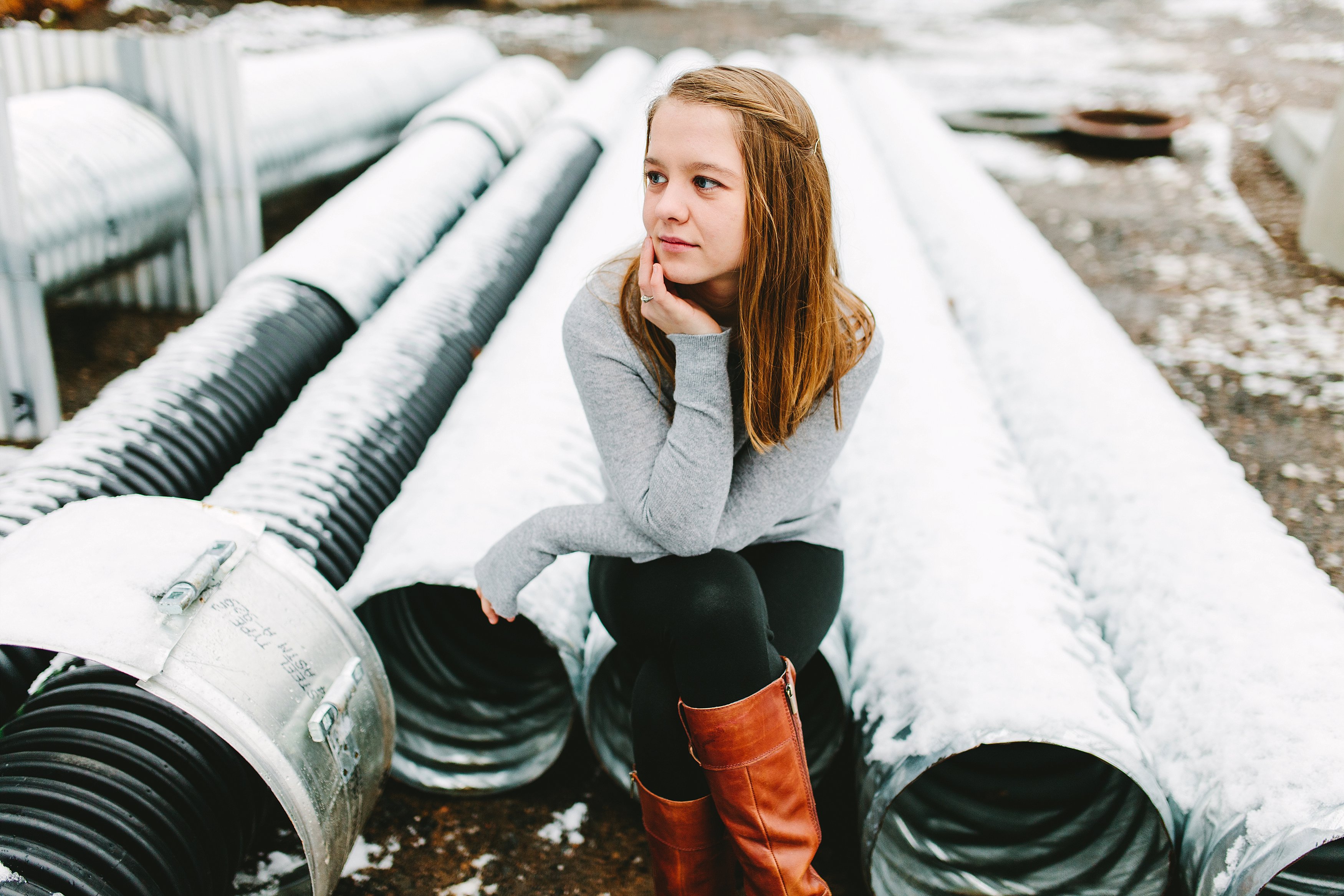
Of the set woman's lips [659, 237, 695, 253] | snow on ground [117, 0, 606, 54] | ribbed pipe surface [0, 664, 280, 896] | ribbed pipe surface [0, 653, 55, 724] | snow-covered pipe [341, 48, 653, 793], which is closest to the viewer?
ribbed pipe surface [0, 664, 280, 896]

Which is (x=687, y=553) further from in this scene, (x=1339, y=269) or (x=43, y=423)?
(x=1339, y=269)

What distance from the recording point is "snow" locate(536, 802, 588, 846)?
1971mm

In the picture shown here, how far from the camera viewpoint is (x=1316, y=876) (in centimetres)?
166

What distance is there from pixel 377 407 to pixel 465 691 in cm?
77

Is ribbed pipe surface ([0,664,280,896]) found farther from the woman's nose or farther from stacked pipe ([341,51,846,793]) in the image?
the woman's nose

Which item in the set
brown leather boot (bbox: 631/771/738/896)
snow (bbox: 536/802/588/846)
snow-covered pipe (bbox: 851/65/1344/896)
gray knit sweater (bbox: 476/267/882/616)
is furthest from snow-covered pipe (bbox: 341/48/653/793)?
snow-covered pipe (bbox: 851/65/1344/896)

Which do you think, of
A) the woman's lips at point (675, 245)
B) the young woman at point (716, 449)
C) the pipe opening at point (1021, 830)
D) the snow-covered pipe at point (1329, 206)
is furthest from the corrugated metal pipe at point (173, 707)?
the snow-covered pipe at point (1329, 206)

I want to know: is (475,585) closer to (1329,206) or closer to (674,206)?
(674,206)

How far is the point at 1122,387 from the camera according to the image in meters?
2.45

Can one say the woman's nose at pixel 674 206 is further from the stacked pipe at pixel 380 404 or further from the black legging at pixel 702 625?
the stacked pipe at pixel 380 404

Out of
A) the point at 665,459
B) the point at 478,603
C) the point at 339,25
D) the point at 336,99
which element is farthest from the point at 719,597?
the point at 339,25

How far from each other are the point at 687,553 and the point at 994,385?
5.11ft

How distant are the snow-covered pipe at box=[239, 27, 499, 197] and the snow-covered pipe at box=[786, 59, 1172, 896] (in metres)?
3.34

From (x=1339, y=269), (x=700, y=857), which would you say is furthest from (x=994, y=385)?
(x=1339, y=269)
